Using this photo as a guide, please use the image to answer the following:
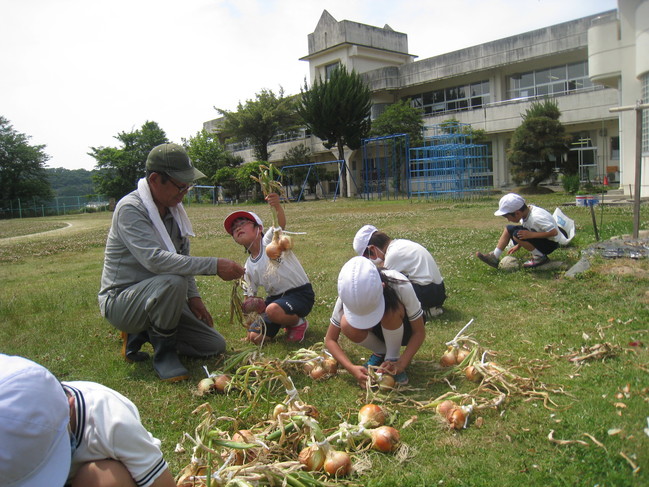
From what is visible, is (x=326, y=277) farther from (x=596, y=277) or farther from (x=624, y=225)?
(x=624, y=225)

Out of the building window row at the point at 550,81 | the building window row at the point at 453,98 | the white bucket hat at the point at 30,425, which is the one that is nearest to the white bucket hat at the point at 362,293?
the white bucket hat at the point at 30,425

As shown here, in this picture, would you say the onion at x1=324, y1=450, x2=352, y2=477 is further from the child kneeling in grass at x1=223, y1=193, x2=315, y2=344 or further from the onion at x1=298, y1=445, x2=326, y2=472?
the child kneeling in grass at x1=223, y1=193, x2=315, y2=344

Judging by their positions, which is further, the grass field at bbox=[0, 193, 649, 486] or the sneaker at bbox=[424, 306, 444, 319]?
the sneaker at bbox=[424, 306, 444, 319]

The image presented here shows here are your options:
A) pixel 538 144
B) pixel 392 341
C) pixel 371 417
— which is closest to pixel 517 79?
pixel 538 144

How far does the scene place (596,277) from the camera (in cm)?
629

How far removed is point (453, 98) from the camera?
118 ft

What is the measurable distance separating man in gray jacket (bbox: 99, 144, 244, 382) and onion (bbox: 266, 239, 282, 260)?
63 centimetres

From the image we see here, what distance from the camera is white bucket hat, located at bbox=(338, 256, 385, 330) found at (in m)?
3.53

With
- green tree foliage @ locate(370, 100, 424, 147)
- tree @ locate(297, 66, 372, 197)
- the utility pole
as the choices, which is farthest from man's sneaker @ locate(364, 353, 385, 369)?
tree @ locate(297, 66, 372, 197)

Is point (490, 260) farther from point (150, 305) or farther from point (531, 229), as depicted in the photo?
point (150, 305)

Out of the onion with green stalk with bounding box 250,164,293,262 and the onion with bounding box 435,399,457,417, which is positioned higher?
the onion with green stalk with bounding box 250,164,293,262

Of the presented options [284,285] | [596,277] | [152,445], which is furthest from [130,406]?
[596,277]

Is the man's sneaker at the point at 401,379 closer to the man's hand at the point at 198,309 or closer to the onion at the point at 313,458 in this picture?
the onion at the point at 313,458

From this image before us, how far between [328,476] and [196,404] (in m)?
1.47
